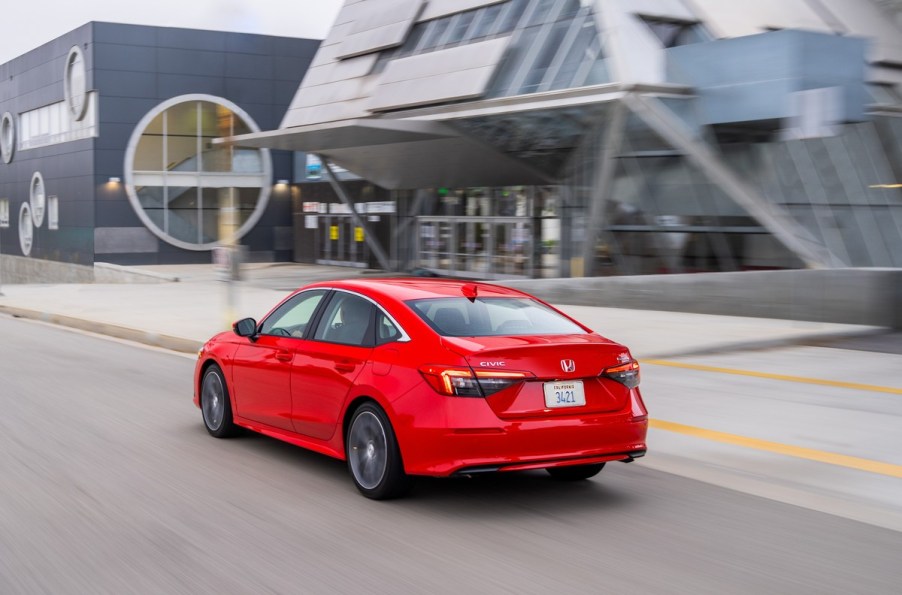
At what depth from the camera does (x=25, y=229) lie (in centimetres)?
6312

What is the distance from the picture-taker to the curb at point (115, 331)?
56.5ft

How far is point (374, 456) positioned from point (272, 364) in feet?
5.10

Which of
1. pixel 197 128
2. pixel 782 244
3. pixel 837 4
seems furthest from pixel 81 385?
pixel 197 128

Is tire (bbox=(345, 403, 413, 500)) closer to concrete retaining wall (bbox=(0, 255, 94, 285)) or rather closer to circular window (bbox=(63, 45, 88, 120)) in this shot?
concrete retaining wall (bbox=(0, 255, 94, 285))

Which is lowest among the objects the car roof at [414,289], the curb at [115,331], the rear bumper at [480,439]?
the curb at [115,331]

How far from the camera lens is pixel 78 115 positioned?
5166 centimetres

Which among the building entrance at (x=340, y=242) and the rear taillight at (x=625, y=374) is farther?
the building entrance at (x=340, y=242)

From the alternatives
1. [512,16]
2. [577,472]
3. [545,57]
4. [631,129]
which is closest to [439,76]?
[512,16]

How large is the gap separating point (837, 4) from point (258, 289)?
18.7m

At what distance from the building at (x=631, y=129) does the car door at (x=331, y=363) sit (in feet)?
29.0

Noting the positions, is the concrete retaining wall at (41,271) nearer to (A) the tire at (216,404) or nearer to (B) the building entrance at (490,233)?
(B) the building entrance at (490,233)

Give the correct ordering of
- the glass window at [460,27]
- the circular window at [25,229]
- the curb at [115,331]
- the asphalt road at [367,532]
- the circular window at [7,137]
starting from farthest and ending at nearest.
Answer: the circular window at [7,137], the circular window at [25,229], the glass window at [460,27], the curb at [115,331], the asphalt road at [367,532]

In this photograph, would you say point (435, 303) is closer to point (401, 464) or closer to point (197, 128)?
point (401, 464)

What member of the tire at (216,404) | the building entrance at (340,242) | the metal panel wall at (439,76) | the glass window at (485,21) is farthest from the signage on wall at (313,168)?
the tire at (216,404)
